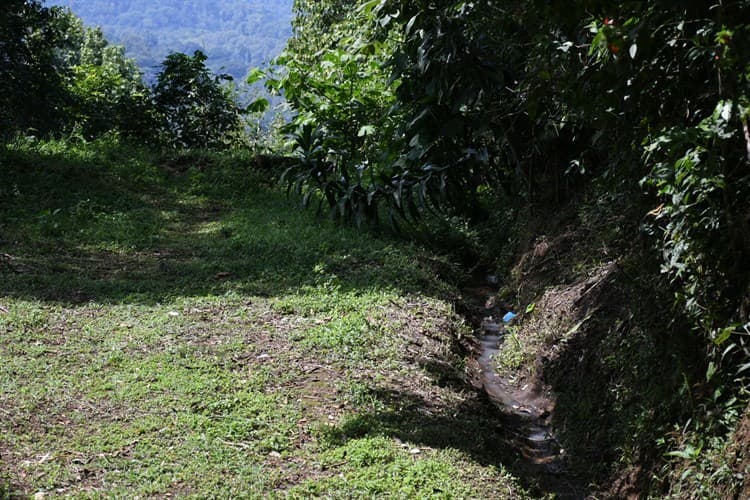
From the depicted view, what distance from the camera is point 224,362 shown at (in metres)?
5.77

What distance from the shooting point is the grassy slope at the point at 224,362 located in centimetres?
434

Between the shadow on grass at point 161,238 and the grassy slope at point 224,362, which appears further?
the shadow on grass at point 161,238

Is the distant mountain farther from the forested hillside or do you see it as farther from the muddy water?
the muddy water

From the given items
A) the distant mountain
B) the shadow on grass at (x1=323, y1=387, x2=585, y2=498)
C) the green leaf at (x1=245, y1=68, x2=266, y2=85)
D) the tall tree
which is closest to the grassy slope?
the shadow on grass at (x1=323, y1=387, x2=585, y2=498)

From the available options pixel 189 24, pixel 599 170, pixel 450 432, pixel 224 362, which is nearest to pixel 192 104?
pixel 599 170

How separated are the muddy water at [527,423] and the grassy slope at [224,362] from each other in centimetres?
35

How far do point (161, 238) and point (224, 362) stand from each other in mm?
4000

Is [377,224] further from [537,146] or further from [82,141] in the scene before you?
[82,141]

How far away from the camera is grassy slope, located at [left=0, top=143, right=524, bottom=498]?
434 cm

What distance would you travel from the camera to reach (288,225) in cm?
997

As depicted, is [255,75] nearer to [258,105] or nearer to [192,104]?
[258,105]

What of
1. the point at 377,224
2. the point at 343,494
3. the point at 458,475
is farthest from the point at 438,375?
the point at 377,224

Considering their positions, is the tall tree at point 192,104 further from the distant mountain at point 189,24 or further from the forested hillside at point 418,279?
the distant mountain at point 189,24

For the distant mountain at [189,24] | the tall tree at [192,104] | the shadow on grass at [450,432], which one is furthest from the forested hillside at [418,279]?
the distant mountain at [189,24]
